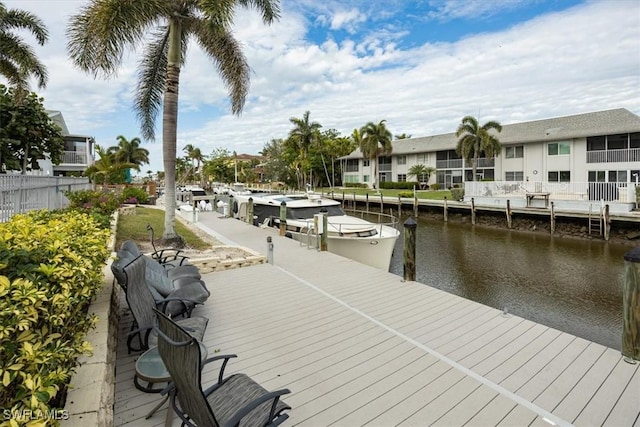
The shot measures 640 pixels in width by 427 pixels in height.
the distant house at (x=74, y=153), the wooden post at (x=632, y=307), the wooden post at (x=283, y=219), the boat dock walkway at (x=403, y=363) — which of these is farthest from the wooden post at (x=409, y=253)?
the distant house at (x=74, y=153)

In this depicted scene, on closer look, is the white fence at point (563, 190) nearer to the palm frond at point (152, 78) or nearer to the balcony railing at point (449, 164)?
the balcony railing at point (449, 164)

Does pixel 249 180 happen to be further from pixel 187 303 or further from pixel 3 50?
pixel 187 303

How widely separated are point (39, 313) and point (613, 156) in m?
36.7

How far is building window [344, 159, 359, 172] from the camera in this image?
56.1 m

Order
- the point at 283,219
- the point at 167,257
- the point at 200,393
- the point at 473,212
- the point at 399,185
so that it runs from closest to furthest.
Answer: the point at 200,393
the point at 167,257
the point at 283,219
the point at 473,212
the point at 399,185

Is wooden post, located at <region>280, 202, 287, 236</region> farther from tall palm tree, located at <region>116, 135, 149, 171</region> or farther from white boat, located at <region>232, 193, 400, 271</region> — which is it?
tall palm tree, located at <region>116, 135, 149, 171</region>

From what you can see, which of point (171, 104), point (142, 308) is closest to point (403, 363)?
point (142, 308)

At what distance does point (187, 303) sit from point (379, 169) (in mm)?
47833

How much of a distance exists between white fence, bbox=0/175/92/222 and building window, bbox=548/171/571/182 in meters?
35.8

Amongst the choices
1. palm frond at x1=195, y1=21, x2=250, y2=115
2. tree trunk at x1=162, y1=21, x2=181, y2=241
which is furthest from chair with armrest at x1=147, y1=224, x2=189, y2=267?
palm frond at x1=195, y1=21, x2=250, y2=115

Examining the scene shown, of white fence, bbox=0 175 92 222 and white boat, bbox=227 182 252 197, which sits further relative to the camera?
white boat, bbox=227 182 252 197

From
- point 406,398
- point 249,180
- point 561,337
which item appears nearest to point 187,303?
point 406,398

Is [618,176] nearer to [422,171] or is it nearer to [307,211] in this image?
[422,171]

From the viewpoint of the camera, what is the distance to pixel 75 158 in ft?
112
